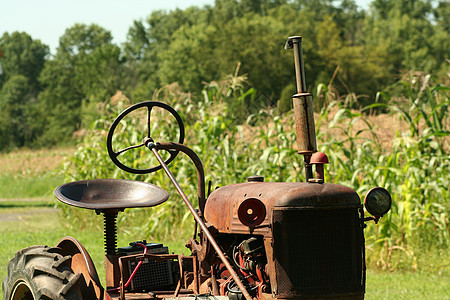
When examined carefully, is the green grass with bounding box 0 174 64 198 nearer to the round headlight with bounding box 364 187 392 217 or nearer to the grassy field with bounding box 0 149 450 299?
the grassy field with bounding box 0 149 450 299

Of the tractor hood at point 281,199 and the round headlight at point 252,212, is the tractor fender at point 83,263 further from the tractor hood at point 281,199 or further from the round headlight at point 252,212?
the round headlight at point 252,212

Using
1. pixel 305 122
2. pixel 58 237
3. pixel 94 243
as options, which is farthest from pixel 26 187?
pixel 305 122

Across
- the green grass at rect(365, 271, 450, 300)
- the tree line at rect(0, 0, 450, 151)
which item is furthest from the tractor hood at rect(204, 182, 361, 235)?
the tree line at rect(0, 0, 450, 151)

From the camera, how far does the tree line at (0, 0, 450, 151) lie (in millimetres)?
42781

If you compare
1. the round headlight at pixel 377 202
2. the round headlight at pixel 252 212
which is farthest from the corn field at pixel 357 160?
the round headlight at pixel 252 212

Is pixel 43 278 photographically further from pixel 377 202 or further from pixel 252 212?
pixel 377 202

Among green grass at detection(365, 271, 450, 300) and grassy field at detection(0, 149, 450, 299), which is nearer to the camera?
green grass at detection(365, 271, 450, 300)

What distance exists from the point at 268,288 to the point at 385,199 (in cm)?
80

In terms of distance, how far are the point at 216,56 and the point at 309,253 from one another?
44.6 meters

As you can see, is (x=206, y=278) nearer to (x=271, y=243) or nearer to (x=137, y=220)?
(x=271, y=243)

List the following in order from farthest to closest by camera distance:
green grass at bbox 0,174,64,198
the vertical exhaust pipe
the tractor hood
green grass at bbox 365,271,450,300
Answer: green grass at bbox 0,174,64,198
green grass at bbox 365,271,450,300
the vertical exhaust pipe
the tractor hood

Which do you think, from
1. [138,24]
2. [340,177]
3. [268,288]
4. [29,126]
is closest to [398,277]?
[340,177]

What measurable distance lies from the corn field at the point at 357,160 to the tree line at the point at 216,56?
22.9 metres

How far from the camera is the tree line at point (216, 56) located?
140 ft
